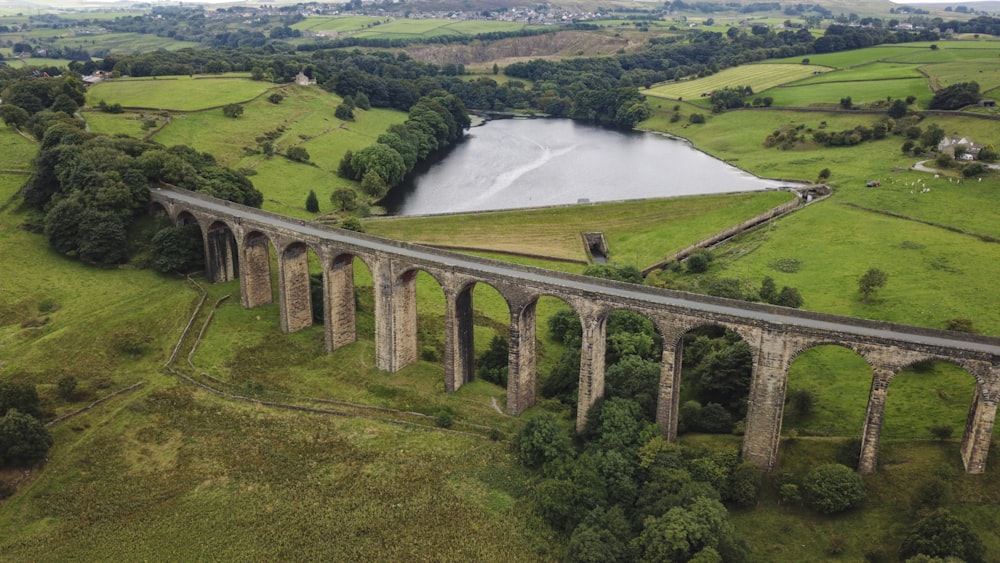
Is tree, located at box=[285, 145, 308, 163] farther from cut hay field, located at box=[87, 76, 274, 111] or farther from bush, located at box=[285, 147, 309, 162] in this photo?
cut hay field, located at box=[87, 76, 274, 111]

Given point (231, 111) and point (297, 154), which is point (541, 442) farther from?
point (231, 111)

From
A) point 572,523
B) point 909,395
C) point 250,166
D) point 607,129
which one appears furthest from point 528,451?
point 607,129

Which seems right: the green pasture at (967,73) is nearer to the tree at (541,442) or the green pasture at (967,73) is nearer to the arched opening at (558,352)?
the arched opening at (558,352)

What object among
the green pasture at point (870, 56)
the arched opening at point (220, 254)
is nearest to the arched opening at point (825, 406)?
the arched opening at point (220, 254)

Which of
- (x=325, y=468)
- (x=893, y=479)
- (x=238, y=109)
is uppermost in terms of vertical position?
(x=238, y=109)

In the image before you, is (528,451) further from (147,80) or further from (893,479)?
(147,80)

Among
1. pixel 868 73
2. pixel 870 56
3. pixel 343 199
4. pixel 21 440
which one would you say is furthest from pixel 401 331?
pixel 870 56
